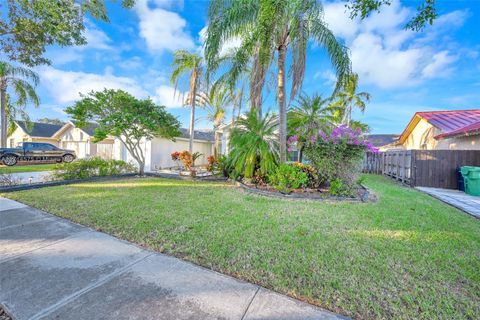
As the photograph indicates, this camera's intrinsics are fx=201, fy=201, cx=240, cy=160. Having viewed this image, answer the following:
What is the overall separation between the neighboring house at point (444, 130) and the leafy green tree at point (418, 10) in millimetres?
7156

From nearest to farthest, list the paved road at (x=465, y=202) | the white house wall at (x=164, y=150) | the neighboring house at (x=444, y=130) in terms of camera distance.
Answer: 1. the paved road at (x=465, y=202)
2. the neighboring house at (x=444, y=130)
3. the white house wall at (x=164, y=150)

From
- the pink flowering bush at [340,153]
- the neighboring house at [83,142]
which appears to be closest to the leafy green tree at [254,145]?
the pink flowering bush at [340,153]

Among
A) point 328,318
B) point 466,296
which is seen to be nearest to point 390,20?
point 466,296

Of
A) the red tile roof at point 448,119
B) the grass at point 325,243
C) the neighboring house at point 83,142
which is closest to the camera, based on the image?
the grass at point 325,243

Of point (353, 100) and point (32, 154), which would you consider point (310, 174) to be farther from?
point (32, 154)

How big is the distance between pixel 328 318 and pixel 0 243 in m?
4.39

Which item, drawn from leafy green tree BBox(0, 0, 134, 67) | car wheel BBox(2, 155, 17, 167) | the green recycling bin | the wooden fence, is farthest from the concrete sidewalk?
car wheel BBox(2, 155, 17, 167)

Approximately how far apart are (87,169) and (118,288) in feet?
27.3

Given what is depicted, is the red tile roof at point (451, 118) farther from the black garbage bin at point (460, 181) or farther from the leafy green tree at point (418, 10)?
the leafy green tree at point (418, 10)

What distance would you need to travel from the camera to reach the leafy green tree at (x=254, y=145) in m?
7.00

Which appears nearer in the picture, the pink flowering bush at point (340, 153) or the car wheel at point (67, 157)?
the pink flowering bush at point (340, 153)

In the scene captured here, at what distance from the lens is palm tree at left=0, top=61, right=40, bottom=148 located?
1188cm

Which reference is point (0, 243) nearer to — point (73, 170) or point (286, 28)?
point (73, 170)

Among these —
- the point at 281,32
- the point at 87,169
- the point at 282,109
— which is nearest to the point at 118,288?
the point at 282,109
